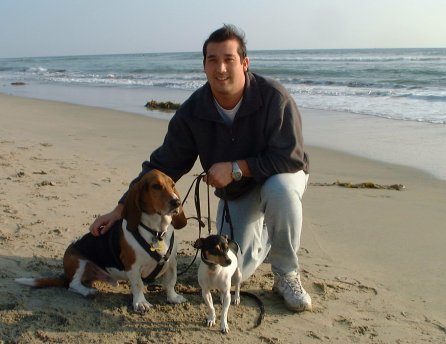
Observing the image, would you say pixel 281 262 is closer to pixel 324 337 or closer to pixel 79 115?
pixel 324 337

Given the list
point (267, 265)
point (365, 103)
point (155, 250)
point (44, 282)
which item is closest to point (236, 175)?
point (155, 250)

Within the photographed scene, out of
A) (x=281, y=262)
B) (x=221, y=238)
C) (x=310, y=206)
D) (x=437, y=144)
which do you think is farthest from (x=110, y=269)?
(x=437, y=144)

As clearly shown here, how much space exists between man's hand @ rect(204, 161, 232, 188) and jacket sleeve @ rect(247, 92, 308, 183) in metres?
0.16

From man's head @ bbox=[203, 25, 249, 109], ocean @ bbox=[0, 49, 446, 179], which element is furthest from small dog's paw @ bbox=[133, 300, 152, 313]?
ocean @ bbox=[0, 49, 446, 179]

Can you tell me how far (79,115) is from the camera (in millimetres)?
12406

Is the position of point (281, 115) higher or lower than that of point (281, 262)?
higher

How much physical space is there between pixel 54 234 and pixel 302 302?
7.68ft

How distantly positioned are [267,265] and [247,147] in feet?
3.54

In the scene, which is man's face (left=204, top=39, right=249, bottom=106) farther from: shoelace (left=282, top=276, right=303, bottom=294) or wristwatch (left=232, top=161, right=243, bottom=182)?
shoelace (left=282, top=276, right=303, bottom=294)

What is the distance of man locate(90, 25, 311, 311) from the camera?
350 cm

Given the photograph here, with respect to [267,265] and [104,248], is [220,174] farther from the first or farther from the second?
[267,265]

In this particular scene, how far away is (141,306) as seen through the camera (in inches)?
133

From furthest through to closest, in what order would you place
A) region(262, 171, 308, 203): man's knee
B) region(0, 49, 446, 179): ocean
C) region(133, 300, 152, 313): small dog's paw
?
region(0, 49, 446, 179): ocean, region(262, 171, 308, 203): man's knee, region(133, 300, 152, 313): small dog's paw

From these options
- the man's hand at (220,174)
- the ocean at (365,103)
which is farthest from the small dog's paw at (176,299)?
the ocean at (365,103)
